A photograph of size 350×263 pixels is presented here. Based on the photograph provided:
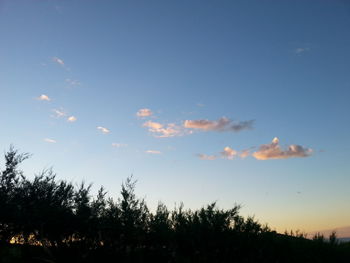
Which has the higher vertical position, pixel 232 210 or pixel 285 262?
pixel 232 210

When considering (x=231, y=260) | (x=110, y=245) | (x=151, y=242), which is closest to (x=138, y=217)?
(x=151, y=242)

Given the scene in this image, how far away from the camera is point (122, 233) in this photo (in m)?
26.1

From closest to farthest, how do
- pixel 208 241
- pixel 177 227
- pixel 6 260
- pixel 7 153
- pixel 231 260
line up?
1. pixel 6 260
2. pixel 231 260
3. pixel 208 241
4. pixel 177 227
5. pixel 7 153

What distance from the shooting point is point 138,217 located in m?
27.7

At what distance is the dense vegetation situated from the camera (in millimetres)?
22547

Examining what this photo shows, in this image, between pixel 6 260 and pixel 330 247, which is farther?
pixel 330 247

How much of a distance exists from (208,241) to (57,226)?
1333 centimetres

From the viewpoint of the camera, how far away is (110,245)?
23344 mm

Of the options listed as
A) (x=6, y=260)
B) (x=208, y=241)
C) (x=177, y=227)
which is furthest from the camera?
(x=177, y=227)

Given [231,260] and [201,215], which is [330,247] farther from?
[201,215]

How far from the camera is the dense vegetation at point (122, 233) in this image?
2255 centimetres

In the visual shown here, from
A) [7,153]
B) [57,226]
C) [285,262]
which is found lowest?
[285,262]

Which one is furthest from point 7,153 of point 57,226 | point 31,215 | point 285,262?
point 285,262

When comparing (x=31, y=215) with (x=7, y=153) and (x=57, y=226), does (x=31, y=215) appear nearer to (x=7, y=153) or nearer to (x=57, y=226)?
(x=57, y=226)
